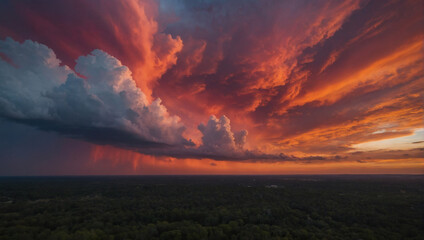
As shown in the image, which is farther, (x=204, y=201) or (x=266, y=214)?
(x=204, y=201)

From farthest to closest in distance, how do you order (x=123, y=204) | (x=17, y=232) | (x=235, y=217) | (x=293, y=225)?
1. (x=123, y=204)
2. (x=235, y=217)
3. (x=293, y=225)
4. (x=17, y=232)

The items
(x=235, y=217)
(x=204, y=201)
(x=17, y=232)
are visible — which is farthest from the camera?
(x=204, y=201)

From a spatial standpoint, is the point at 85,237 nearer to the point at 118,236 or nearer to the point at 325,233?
the point at 118,236

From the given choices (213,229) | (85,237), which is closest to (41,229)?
(85,237)

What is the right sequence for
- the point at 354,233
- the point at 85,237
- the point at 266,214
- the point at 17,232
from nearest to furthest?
the point at 85,237 < the point at 17,232 < the point at 354,233 < the point at 266,214

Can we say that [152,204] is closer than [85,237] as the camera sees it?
No

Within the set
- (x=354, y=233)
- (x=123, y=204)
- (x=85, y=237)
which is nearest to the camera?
(x=85, y=237)

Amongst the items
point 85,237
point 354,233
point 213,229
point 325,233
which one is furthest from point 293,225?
point 85,237

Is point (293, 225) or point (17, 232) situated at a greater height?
point (17, 232)

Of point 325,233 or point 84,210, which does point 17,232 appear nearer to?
point 84,210
